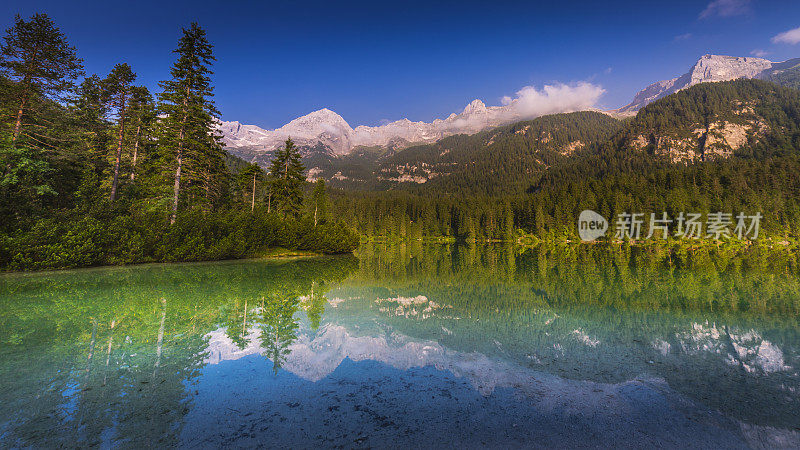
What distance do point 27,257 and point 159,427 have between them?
23501 millimetres

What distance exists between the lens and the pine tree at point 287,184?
1788 inches

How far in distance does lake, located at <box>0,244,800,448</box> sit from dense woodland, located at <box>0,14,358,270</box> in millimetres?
9261

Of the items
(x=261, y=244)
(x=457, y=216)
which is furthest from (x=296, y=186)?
(x=457, y=216)

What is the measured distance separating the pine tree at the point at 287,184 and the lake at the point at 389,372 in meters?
31.6

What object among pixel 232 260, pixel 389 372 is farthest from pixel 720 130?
pixel 389 372

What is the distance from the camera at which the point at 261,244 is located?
1331 inches

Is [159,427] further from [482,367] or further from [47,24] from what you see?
[47,24]

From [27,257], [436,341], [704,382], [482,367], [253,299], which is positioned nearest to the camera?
[704,382]

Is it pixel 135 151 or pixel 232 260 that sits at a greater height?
pixel 135 151

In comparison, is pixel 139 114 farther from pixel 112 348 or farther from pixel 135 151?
pixel 112 348

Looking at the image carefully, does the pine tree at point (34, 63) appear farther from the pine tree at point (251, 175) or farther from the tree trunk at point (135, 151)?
the pine tree at point (251, 175)

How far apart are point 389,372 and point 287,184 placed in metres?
42.5

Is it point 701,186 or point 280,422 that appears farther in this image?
point 701,186

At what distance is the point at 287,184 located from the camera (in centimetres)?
4556
